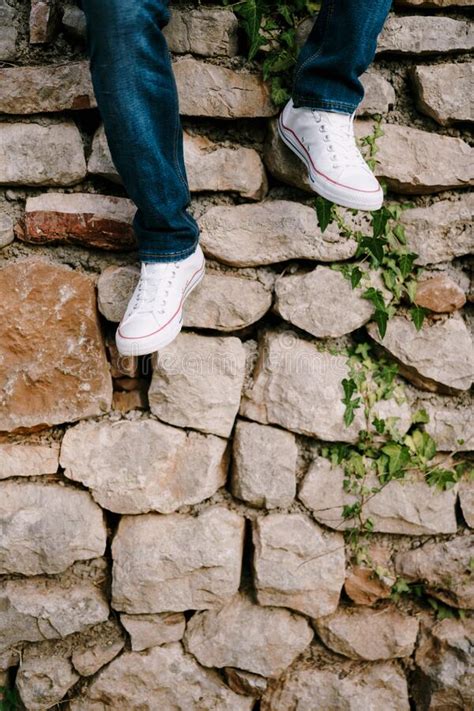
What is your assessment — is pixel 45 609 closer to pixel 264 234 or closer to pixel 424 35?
pixel 264 234

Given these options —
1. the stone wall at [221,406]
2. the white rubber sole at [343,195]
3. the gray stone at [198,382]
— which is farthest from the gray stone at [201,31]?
the gray stone at [198,382]

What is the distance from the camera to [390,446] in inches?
65.7

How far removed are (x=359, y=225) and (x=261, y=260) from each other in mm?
273

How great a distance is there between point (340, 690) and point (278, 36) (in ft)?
5.63

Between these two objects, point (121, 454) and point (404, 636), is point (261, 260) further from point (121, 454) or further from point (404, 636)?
point (404, 636)

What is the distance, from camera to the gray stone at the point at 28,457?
5.37ft

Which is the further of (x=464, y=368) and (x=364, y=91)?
(x=464, y=368)

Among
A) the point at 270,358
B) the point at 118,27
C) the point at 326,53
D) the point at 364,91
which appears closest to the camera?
the point at 118,27

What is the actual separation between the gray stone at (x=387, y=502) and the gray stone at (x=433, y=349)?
0.28 metres

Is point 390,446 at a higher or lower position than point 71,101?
lower

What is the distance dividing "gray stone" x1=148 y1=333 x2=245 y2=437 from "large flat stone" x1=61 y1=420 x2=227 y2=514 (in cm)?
5

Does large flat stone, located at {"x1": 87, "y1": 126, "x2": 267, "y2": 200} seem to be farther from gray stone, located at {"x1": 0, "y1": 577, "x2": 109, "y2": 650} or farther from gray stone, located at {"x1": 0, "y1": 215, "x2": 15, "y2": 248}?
gray stone, located at {"x1": 0, "y1": 577, "x2": 109, "y2": 650}

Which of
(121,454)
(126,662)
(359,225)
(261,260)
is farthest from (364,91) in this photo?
(126,662)

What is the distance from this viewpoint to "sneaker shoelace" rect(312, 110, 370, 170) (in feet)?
4.67
